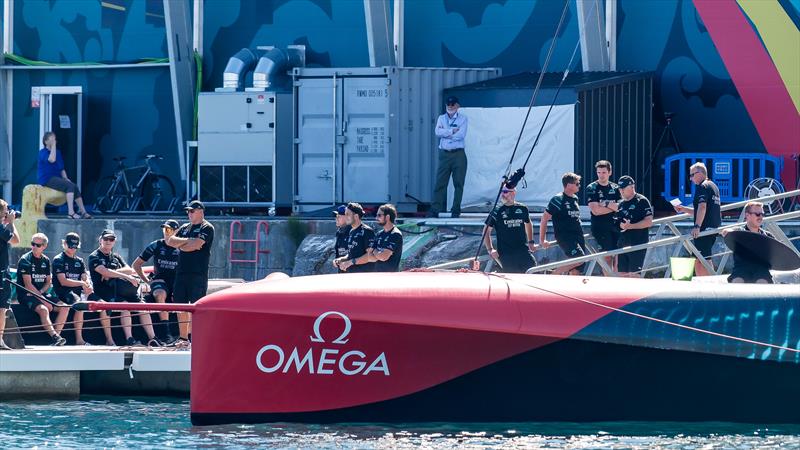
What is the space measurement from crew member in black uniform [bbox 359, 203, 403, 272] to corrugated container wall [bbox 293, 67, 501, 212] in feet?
22.3

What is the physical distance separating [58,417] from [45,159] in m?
9.77

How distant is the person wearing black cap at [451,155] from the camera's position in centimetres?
1886

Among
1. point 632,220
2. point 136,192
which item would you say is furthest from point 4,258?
point 136,192

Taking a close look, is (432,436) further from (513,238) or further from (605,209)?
(605,209)

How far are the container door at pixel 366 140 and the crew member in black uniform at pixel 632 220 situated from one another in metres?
6.56

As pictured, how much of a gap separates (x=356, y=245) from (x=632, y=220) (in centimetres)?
261

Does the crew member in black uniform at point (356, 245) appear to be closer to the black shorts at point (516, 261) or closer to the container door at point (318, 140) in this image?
the black shorts at point (516, 261)

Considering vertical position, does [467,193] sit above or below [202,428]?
above

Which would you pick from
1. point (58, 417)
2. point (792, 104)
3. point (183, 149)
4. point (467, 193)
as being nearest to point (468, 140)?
point (467, 193)

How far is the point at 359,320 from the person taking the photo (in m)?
10.3

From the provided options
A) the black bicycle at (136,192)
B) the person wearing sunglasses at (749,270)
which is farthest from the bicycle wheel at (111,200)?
the person wearing sunglasses at (749,270)

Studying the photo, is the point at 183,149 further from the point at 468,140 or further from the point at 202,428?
the point at 202,428

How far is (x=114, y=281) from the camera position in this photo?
14.6 m

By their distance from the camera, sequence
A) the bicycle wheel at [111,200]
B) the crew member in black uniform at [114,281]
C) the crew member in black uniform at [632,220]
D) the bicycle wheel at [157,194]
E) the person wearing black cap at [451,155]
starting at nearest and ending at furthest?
the crew member in black uniform at [632,220] → the crew member in black uniform at [114,281] → the person wearing black cap at [451,155] → the bicycle wheel at [111,200] → the bicycle wheel at [157,194]
